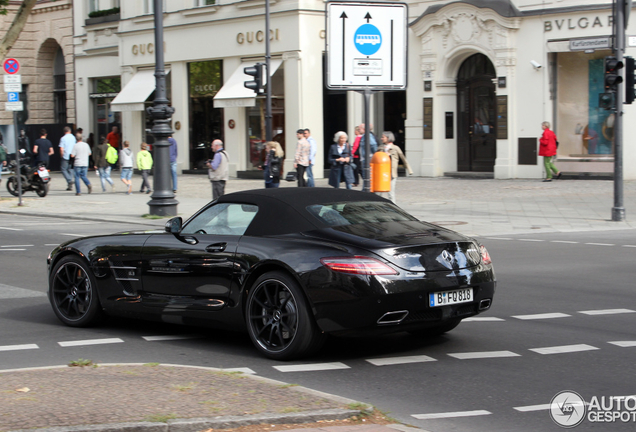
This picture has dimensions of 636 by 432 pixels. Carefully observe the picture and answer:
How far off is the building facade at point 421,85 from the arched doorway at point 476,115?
0.11ft

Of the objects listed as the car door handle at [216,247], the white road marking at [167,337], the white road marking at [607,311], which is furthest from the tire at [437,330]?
the white road marking at [167,337]

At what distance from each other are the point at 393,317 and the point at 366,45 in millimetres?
9646

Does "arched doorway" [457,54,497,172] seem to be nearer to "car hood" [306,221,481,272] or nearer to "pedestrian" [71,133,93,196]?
"pedestrian" [71,133,93,196]

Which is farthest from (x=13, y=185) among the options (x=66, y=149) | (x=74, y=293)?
(x=74, y=293)

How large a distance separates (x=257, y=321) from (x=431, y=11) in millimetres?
24397

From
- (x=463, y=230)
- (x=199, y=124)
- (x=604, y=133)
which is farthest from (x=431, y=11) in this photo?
(x=463, y=230)

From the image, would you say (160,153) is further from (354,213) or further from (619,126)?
(354,213)

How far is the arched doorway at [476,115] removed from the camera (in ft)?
96.5

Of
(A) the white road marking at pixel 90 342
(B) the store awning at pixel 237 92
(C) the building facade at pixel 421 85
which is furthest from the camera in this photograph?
(B) the store awning at pixel 237 92

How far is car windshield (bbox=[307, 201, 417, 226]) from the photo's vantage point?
275 inches

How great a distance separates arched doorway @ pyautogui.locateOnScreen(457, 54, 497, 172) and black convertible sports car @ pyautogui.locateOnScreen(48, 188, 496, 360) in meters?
22.5

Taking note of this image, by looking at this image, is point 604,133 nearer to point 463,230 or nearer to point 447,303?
point 463,230

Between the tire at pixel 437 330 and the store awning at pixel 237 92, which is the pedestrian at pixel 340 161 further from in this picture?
the tire at pixel 437 330

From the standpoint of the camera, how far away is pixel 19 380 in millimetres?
5652
